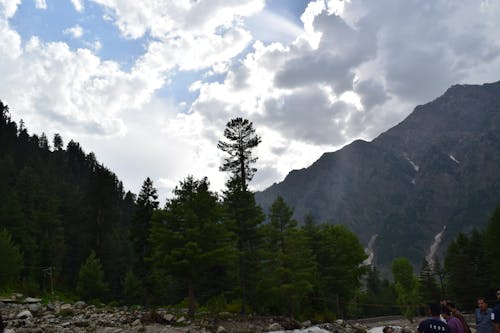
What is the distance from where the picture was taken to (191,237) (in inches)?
1059

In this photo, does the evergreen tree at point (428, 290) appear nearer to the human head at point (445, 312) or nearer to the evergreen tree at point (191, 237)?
the evergreen tree at point (191, 237)

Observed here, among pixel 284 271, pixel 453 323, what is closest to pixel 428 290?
pixel 284 271

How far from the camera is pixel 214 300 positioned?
31.2m

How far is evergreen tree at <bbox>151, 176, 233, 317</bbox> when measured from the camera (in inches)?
1037

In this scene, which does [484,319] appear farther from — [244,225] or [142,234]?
[142,234]

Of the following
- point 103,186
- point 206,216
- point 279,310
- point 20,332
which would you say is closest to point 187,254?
point 206,216

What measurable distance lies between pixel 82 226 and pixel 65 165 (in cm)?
7321

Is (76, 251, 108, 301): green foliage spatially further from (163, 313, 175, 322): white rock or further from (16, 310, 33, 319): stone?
(163, 313, 175, 322): white rock

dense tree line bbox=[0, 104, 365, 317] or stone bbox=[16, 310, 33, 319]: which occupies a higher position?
dense tree line bbox=[0, 104, 365, 317]

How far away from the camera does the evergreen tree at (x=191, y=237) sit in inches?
1037

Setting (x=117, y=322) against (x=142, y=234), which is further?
(x=142, y=234)

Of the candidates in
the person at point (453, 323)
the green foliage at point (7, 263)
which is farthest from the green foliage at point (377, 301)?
the person at point (453, 323)

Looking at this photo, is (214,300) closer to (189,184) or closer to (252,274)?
(252,274)

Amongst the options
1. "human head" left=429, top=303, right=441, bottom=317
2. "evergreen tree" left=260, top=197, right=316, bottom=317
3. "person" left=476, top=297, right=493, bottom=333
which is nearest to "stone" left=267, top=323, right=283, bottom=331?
"evergreen tree" left=260, top=197, right=316, bottom=317
